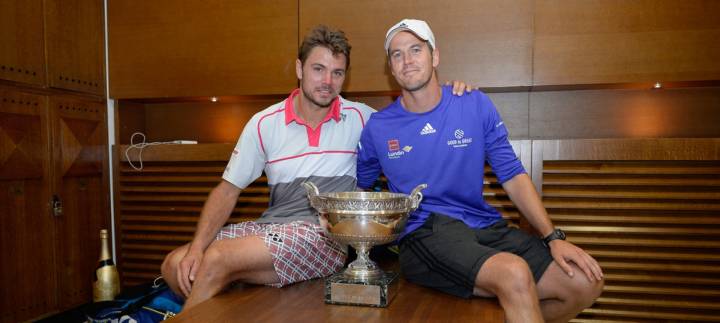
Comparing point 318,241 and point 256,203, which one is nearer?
point 318,241

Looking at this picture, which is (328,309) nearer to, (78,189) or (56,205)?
(56,205)

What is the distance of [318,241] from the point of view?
6.26ft

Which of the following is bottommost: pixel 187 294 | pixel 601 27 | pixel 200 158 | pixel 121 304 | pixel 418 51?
pixel 121 304

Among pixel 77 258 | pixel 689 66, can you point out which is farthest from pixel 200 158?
pixel 689 66

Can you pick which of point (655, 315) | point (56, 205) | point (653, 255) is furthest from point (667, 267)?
point (56, 205)

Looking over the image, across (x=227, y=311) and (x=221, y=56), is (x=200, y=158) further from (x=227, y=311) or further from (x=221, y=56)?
(x=227, y=311)

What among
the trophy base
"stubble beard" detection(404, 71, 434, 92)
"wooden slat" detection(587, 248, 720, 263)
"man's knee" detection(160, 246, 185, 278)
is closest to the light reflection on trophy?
the trophy base

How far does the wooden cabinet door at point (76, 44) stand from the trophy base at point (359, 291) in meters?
2.07

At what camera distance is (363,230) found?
61.1 inches

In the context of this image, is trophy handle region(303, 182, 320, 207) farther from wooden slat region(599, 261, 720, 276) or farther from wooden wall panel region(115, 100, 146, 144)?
wooden wall panel region(115, 100, 146, 144)

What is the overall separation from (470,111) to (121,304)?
164 centimetres

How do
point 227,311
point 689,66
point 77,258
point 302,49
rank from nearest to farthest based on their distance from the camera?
point 227,311 < point 302,49 < point 689,66 < point 77,258

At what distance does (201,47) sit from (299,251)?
166cm

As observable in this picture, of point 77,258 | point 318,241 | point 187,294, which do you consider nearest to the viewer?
point 187,294
